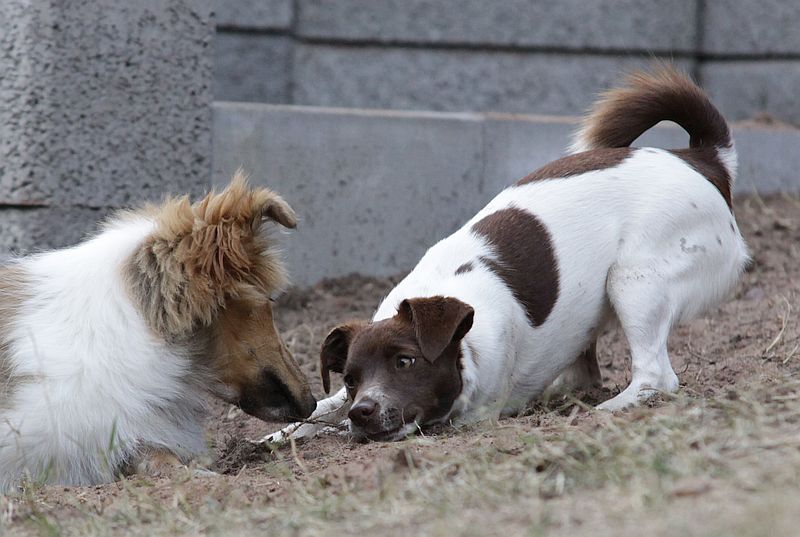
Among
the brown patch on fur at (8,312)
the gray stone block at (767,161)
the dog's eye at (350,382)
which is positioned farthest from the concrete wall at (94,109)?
the gray stone block at (767,161)

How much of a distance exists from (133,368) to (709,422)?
1.93m

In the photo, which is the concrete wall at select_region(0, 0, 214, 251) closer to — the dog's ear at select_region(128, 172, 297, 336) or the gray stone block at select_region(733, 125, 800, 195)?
the dog's ear at select_region(128, 172, 297, 336)

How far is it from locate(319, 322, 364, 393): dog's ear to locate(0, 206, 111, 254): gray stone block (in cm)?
169

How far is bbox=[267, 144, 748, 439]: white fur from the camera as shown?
180 inches

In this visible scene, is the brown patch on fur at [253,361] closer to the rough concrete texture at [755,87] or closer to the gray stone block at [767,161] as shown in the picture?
the gray stone block at [767,161]

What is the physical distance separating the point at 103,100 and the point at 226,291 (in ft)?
7.23

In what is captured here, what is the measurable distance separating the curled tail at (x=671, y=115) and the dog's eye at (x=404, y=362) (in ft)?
5.21

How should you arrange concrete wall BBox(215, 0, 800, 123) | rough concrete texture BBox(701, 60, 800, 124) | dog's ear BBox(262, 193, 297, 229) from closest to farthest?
dog's ear BBox(262, 193, 297, 229), concrete wall BBox(215, 0, 800, 123), rough concrete texture BBox(701, 60, 800, 124)

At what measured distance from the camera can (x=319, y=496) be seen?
3.36m

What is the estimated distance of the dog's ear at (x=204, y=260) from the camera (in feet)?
13.3

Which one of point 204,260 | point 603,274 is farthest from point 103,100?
point 603,274

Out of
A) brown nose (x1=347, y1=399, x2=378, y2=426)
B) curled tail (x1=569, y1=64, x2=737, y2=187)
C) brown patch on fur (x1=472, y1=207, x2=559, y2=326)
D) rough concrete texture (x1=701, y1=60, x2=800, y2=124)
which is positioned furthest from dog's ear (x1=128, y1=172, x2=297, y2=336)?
rough concrete texture (x1=701, y1=60, x2=800, y2=124)

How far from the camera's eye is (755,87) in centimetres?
887

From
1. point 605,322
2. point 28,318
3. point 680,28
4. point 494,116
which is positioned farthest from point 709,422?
point 680,28
